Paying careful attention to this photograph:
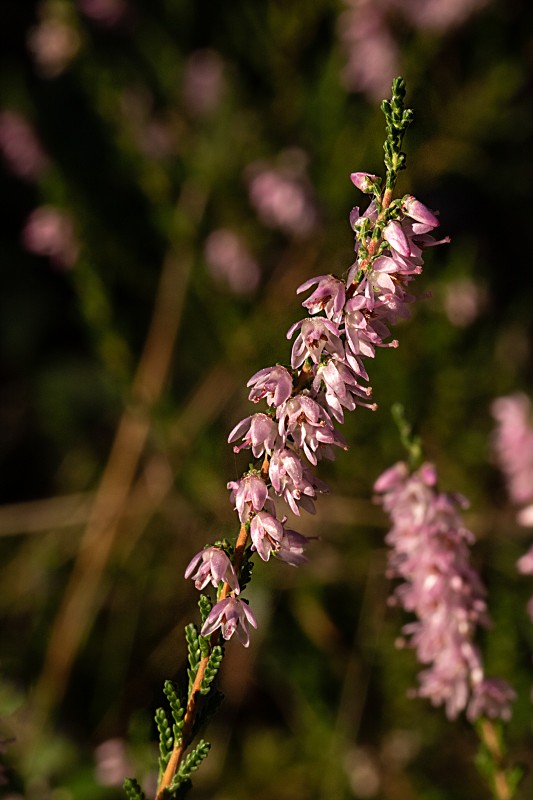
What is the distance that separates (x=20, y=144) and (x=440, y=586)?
3571 mm

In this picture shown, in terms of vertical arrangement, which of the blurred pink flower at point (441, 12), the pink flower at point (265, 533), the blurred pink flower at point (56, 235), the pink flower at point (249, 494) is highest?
the blurred pink flower at point (441, 12)

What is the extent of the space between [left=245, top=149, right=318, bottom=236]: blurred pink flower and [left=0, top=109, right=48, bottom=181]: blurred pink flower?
3.81 feet

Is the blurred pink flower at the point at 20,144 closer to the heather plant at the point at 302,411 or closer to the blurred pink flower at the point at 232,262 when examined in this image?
the blurred pink flower at the point at 232,262

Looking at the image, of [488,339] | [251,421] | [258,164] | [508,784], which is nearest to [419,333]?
[488,339]

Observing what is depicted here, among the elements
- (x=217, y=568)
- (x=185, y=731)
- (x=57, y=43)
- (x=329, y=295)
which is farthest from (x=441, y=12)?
(x=185, y=731)

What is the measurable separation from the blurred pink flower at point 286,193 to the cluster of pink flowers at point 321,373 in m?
2.77

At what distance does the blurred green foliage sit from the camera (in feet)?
11.5

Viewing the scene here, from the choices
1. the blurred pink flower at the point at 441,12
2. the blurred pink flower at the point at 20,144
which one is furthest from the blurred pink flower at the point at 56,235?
the blurred pink flower at the point at 441,12

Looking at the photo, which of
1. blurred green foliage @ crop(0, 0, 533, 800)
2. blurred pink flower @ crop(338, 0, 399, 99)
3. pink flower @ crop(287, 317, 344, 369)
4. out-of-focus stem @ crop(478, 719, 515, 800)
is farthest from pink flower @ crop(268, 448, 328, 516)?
blurred pink flower @ crop(338, 0, 399, 99)

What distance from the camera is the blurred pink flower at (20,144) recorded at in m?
4.24

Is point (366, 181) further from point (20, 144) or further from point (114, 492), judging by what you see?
point (20, 144)

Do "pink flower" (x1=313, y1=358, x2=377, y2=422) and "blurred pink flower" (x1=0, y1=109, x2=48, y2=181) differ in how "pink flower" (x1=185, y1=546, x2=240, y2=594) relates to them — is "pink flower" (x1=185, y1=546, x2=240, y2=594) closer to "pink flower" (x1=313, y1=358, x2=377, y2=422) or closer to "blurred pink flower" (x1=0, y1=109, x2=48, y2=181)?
"pink flower" (x1=313, y1=358, x2=377, y2=422)

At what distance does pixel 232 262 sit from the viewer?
4074 millimetres

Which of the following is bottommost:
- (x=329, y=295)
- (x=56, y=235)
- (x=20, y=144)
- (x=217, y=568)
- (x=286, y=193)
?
(x=217, y=568)
